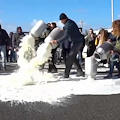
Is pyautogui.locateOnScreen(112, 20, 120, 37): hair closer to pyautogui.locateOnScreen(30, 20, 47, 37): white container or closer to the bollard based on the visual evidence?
the bollard

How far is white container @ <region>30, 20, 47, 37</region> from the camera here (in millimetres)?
9124

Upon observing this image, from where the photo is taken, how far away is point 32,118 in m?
5.01

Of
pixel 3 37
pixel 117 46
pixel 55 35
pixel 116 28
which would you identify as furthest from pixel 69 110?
pixel 3 37

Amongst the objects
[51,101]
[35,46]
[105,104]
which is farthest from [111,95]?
[35,46]

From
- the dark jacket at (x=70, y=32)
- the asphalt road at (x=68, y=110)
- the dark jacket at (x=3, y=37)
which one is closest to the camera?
the asphalt road at (x=68, y=110)

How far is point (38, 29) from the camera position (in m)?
9.19

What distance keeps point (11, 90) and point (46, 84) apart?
1.13 meters

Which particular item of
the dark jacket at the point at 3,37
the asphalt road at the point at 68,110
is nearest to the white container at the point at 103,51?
the asphalt road at the point at 68,110

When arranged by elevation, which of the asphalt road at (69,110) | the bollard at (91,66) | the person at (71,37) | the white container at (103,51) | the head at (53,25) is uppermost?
the head at (53,25)

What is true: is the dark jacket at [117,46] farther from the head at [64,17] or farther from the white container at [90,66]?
the head at [64,17]

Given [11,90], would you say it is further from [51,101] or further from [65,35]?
[65,35]

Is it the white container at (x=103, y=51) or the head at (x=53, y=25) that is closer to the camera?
the white container at (x=103, y=51)

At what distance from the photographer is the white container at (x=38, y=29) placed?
9.12m

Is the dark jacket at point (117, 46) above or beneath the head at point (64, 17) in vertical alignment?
beneath
